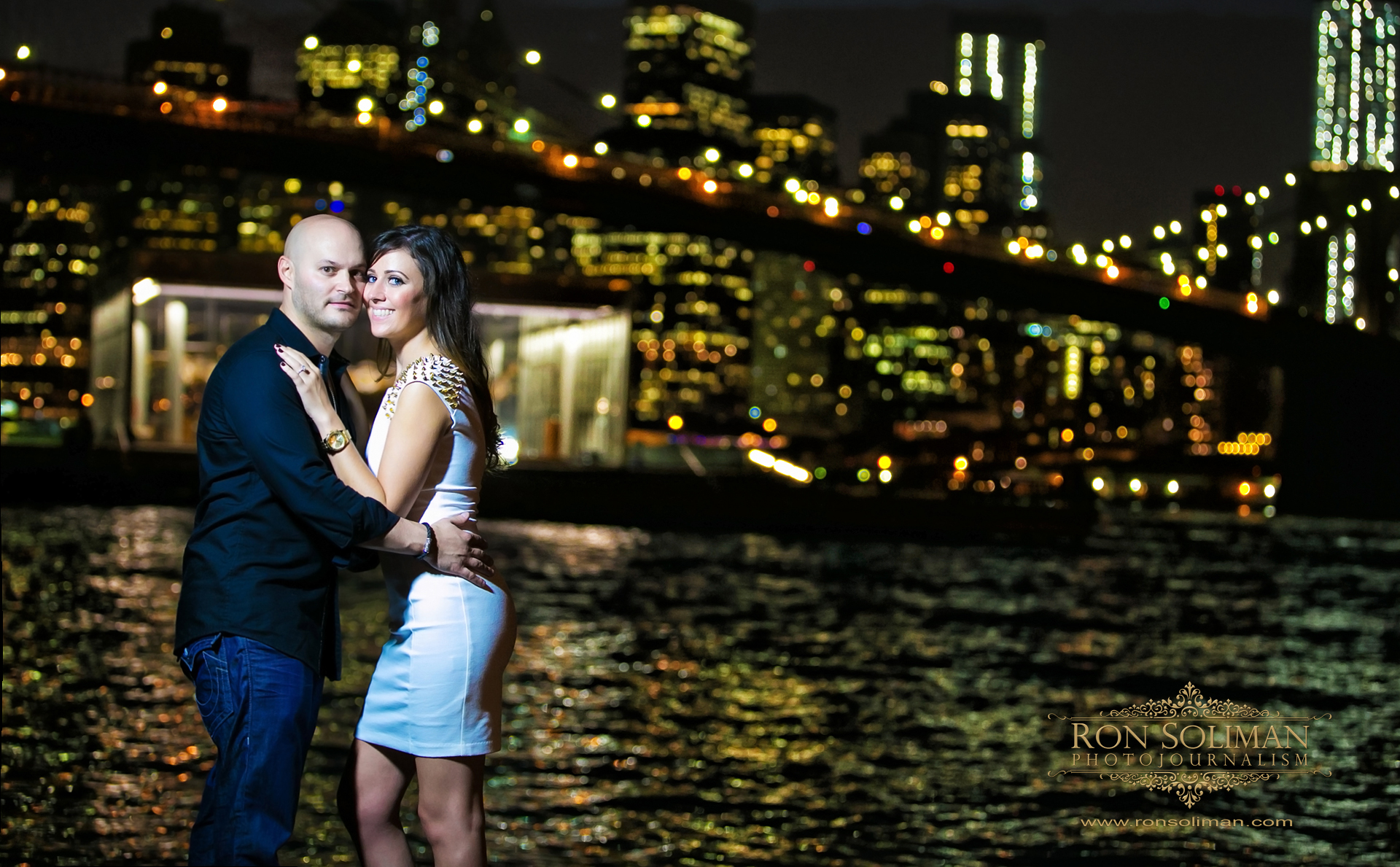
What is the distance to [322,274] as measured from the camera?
3.64 meters

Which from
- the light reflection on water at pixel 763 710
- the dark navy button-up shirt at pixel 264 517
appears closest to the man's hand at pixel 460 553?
the dark navy button-up shirt at pixel 264 517

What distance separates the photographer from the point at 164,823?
5715 mm

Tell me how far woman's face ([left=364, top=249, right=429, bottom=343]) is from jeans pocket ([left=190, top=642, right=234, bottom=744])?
79cm

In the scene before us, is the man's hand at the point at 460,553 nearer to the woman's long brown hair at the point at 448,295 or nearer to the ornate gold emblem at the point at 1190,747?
the woman's long brown hair at the point at 448,295

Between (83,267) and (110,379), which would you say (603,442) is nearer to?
(110,379)

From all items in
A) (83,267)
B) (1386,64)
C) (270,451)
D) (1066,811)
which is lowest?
(1066,811)

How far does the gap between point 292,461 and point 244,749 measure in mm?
610

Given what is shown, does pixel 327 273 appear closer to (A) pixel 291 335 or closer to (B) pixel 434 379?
(A) pixel 291 335

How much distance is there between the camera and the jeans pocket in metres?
3.45

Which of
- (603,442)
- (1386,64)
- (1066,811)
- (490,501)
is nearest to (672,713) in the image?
(1066,811)

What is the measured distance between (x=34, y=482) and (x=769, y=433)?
90105mm

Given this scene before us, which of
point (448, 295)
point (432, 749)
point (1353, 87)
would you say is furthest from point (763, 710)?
point (1353, 87)

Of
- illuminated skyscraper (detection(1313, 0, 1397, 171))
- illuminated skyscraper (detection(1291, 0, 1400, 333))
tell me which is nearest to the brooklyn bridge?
illuminated skyscraper (detection(1291, 0, 1400, 333))

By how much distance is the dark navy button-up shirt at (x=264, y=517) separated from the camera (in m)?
3.43
